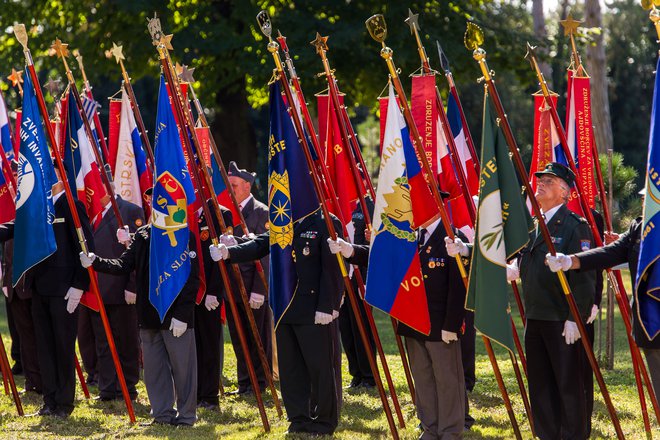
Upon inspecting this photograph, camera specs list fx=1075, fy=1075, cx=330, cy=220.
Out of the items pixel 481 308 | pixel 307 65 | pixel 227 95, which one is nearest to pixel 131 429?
pixel 481 308

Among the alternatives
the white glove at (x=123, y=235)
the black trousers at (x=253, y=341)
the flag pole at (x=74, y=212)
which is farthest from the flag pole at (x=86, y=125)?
the black trousers at (x=253, y=341)

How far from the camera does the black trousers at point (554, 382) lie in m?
7.86

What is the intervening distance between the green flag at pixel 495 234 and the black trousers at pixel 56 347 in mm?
3853

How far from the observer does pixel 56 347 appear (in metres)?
9.52

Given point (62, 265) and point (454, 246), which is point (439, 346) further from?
point (62, 265)

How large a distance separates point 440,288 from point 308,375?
143cm

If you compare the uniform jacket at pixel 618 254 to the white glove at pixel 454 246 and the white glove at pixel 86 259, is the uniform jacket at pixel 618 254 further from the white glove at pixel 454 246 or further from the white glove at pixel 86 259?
the white glove at pixel 86 259

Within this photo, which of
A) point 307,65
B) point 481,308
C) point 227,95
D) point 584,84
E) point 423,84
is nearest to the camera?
point 481,308

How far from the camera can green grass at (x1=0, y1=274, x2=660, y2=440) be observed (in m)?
8.84

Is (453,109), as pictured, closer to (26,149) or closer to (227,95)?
(26,149)

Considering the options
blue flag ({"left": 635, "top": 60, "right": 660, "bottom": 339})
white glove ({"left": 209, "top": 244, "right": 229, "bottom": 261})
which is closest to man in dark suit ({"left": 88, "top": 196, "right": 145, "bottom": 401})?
white glove ({"left": 209, "top": 244, "right": 229, "bottom": 261})

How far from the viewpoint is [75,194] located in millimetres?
10188

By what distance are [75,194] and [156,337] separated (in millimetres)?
1861

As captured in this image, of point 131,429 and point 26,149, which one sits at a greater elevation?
point 26,149
